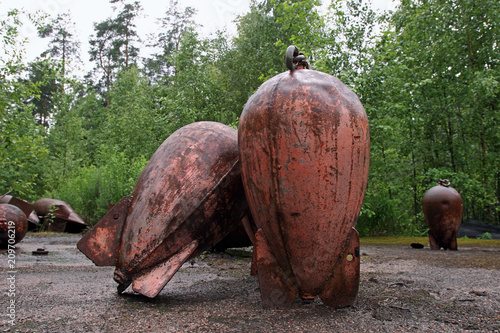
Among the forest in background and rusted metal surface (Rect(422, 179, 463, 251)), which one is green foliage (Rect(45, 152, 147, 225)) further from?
rusted metal surface (Rect(422, 179, 463, 251))

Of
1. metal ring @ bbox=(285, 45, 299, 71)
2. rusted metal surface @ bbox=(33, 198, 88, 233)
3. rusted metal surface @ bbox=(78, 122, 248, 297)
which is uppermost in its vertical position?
metal ring @ bbox=(285, 45, 299, 71)

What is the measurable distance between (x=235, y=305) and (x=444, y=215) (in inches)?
215

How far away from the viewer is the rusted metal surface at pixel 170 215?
2783 mm

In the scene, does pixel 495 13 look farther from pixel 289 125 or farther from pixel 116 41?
pixel 116 41

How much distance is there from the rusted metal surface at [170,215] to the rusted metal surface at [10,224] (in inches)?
148

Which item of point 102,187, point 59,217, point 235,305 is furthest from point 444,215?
point 59,217

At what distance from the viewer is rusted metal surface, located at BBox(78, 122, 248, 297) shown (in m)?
2.78

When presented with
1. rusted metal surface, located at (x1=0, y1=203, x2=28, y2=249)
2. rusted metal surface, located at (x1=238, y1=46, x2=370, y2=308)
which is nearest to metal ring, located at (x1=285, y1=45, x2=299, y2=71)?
rusted metal surface, located at (x1=238, y1=46, x2=370, y2=308)

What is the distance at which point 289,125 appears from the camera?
245 centimetres

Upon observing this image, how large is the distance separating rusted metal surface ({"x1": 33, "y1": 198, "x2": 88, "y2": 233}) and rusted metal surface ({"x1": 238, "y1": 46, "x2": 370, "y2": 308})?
9.43 metres

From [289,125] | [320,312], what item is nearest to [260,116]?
[289,125]

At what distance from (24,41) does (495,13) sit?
38.1 feet

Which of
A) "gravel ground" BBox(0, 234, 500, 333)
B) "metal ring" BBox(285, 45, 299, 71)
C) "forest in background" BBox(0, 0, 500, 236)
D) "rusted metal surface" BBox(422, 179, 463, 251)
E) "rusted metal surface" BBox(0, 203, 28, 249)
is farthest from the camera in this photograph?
"forest in background" BBox(0, 0, 500, 236)

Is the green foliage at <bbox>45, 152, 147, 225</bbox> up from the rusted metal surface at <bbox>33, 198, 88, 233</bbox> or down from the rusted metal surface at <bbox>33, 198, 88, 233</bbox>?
up
